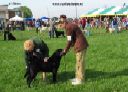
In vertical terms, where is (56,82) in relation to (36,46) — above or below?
below

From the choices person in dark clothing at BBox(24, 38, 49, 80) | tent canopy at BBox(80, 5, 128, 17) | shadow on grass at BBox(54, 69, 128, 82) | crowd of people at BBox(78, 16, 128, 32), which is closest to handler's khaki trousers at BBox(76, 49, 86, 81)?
shadow on grass at BBox(54, 69, 128, 82)

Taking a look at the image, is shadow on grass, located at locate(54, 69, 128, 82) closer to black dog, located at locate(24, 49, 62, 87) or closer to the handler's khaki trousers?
the handler's khaki trousers

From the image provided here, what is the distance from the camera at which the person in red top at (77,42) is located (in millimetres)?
9781

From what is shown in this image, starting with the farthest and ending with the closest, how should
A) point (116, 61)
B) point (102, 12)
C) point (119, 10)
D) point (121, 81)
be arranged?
point (102, 12) → point (119, 10) → point (116, 61) → point (121, 81)

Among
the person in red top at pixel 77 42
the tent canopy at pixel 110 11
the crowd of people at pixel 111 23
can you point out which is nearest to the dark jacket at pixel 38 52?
the person in red top at pixel 77 42

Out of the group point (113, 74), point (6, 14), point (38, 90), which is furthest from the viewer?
point (6, 14)

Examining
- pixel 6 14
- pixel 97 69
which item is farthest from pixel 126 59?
pixel 6 14

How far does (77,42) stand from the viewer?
10.0 m

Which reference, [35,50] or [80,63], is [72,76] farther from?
[35,50]

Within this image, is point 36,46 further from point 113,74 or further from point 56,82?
point 113,74

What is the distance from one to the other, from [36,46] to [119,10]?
154ft

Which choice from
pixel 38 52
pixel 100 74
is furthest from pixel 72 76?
pixel 38 52

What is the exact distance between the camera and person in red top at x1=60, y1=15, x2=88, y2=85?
32.1ft

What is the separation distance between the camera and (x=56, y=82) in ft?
34.3
